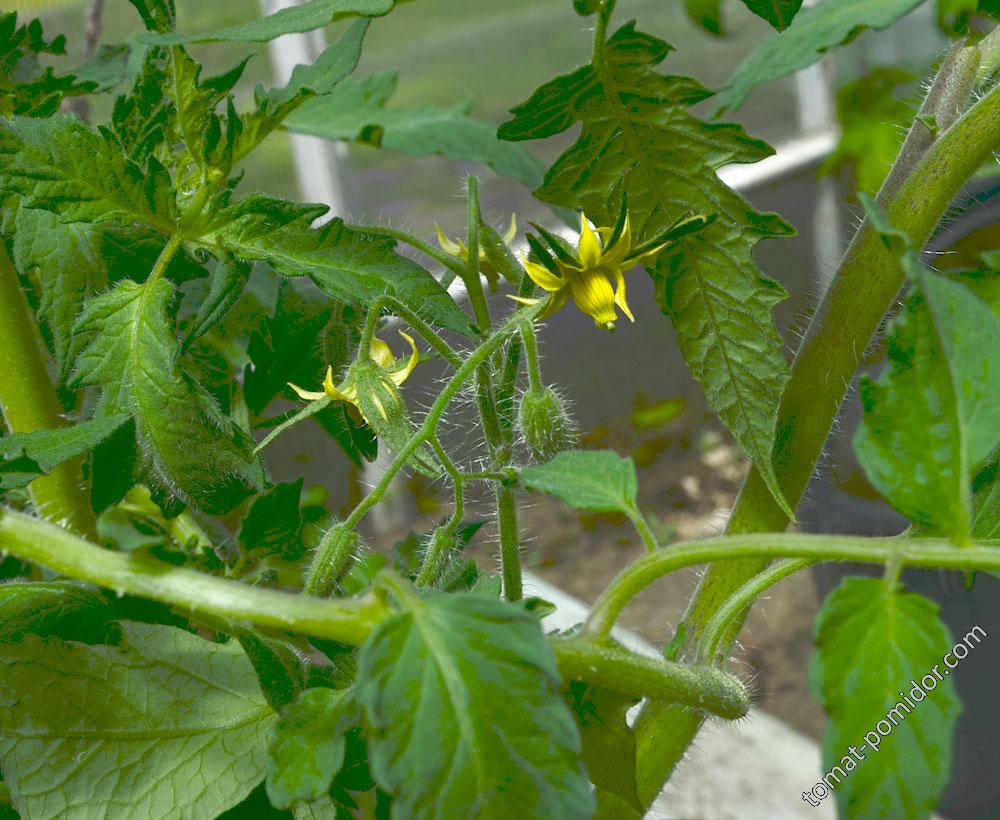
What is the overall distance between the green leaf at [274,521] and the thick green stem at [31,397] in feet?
0.18

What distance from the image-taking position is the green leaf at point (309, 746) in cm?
21

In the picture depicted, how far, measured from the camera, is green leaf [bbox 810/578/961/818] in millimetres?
176

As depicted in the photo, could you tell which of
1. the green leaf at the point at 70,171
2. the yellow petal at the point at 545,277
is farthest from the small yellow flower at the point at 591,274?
the green leaf at the point at 70,171

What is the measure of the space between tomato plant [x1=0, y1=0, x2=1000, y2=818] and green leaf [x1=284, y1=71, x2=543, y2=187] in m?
0.10

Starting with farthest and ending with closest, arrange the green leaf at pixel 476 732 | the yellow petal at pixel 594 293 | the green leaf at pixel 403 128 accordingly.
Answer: the green leaf at pixel 403 128, the yellow petal at pixel 594 293, the green leaf at pixel 476 732

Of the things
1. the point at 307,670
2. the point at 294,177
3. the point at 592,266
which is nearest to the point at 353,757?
the point at 307,670

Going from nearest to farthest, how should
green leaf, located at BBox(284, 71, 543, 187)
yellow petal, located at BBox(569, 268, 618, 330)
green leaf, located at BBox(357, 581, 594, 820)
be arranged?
green leaf, located at BBox(357, 581, 594, 820), yellow petal, located at BBox(569, 268, 618, 330), green leaf, located at BBox(284, 71, 543, 187)

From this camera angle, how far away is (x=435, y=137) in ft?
1.46

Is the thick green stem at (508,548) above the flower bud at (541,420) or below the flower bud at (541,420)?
below

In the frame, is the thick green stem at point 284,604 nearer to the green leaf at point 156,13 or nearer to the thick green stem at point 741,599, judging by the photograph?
the thick green stem at point 741,599

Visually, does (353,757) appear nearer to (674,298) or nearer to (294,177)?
(674,298)

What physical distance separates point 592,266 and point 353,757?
0.14m

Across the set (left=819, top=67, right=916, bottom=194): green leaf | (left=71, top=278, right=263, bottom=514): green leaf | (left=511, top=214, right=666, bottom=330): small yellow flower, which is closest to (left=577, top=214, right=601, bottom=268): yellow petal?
(left=511, top=214, right=666, bottom=330): small yellow flower

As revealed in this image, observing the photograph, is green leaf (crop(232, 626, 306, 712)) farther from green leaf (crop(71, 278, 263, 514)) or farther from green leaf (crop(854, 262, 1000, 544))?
green leaf (crop(854, 262, 1000, 544))
